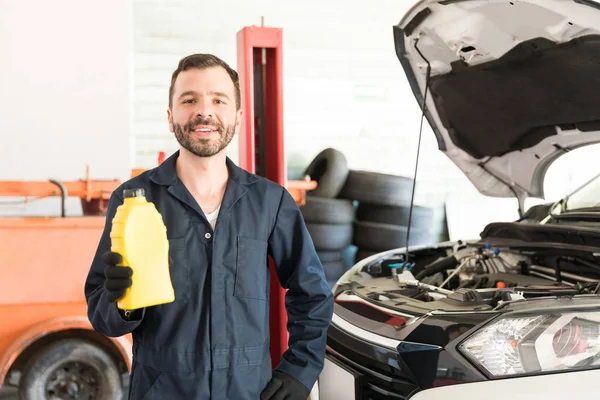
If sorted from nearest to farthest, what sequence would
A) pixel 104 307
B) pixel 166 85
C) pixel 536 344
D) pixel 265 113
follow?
pixel 104 307 < pixel 536 344 < pixel 265 113 < pixel 166 85

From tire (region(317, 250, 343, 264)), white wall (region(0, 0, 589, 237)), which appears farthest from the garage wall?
tire (region(317, 250, 343, 264))

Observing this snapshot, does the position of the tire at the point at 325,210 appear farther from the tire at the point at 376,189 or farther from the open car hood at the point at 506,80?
the open car hood at the point at 506,80

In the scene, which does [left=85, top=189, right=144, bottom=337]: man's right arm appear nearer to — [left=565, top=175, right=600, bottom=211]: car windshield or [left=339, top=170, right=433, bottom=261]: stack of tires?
[left=565, top=175, right=600, bottom=211]: car windshield

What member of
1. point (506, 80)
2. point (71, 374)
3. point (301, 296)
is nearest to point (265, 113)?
point (506, 80)

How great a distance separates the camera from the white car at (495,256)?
157cm

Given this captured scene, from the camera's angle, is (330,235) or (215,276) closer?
(215,276)

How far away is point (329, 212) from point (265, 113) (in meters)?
2.53

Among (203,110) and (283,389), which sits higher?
(203,110)

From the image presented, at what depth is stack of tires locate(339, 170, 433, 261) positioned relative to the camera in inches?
197

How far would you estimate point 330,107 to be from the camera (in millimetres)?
5172

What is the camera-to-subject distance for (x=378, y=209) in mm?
5066

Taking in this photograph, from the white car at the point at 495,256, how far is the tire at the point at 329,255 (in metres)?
2.04

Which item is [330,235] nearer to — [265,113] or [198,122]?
[265,113]

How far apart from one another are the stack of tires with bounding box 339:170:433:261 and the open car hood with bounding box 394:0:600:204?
1952 millimetres
